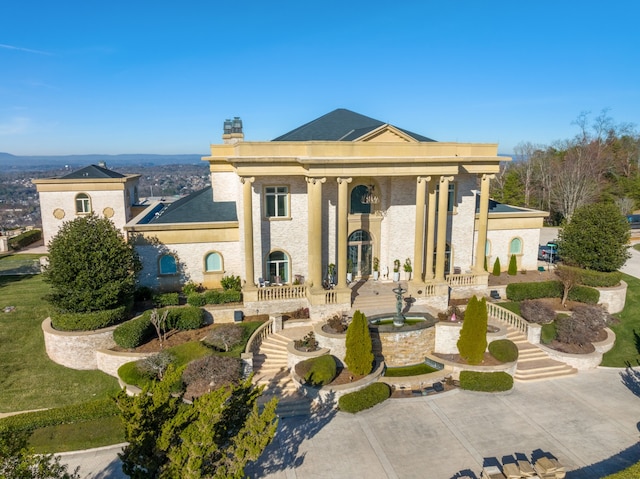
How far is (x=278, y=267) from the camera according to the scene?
89.5 feet

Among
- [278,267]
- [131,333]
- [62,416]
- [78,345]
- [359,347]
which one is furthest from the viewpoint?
[278,267]

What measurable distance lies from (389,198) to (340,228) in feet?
17.0

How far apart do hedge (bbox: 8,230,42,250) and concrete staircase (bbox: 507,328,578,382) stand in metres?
43.3

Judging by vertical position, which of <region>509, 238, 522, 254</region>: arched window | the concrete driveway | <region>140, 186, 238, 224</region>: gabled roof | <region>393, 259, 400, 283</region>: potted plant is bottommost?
the concrete driveway

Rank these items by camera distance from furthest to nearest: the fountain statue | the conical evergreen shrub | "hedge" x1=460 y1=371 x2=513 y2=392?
the fountain statue, "hedge" x1=460 y1=371 x2=513 y2=392, the conical evergreen shrub

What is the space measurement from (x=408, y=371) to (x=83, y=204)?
87.5ft

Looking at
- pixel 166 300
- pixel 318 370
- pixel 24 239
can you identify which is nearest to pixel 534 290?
pixel 318 370

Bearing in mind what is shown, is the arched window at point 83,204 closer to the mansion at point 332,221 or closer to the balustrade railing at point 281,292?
the mansion at point 332,221

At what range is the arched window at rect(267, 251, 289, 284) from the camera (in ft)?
88.9

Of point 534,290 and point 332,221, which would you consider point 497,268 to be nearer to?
point 534,290

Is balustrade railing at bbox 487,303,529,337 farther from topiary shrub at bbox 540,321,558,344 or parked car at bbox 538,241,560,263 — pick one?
parked car at bbox 538,241,560,263

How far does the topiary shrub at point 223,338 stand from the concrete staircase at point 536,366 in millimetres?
13283

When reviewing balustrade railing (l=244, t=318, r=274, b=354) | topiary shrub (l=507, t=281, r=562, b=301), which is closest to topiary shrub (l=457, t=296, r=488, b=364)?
topiary shrub (l=507, t=281, r=562, b=301)

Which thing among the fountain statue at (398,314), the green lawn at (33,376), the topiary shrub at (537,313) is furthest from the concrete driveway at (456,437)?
the topiary shrub at (537,313)
